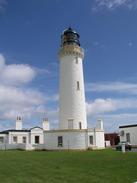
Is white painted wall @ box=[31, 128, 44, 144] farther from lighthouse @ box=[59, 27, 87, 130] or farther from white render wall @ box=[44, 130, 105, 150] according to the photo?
lighthouse @ box=[59, 27, 87, 130]

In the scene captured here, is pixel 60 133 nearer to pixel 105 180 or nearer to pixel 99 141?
pixel 99 141

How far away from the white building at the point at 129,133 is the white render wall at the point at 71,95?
37.5 feet

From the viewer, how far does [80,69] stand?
38.1 metres

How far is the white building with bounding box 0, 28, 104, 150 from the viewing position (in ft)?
116

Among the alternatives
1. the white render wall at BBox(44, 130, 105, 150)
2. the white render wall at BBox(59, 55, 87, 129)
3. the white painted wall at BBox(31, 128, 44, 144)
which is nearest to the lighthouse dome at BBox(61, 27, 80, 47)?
the white render wall at BBox(59, 55, 87, 129)

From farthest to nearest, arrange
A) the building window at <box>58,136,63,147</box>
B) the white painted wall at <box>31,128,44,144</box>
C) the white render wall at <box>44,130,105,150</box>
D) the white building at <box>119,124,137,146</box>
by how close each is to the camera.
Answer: the white painted wall at <box>31,128,44,144</box>, the white building at <box>119,124,137,146</box>, the building window at <box>58,136,63,147</box>, the white render wall at <box>44,130,105,150</box>

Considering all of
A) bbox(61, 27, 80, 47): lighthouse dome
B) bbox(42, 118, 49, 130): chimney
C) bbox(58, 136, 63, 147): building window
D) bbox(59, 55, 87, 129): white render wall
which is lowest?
bbox(58, 136, 63, 147): building window

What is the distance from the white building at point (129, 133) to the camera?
45362mm

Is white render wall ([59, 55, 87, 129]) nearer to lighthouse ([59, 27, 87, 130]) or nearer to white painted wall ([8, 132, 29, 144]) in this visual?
lighthouse ([59, 27, 87, 130])

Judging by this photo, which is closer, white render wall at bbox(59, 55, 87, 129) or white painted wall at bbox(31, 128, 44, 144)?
white render wall at bbox(59, 55, 87, 129)

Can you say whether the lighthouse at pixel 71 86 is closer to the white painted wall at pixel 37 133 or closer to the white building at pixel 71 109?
the white building at pixel 71 109

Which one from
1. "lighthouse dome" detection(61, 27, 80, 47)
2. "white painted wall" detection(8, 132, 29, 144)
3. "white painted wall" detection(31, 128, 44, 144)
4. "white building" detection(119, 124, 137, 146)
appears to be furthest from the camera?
"white painted wall" detection(31, 128, 44, 144)

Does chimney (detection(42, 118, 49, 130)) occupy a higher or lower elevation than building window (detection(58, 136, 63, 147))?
higher

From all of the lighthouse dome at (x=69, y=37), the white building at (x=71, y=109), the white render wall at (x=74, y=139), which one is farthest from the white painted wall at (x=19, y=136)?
the lighthouse dome at (x=69, y=37)
